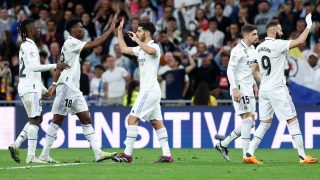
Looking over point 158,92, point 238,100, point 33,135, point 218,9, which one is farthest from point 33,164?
point 218,9

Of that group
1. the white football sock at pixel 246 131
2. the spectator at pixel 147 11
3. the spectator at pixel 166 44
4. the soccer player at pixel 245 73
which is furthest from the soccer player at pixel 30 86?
the spectator at pixel 147 11

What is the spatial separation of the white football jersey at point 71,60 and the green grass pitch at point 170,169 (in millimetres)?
1464

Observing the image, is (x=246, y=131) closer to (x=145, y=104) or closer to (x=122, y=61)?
(x=145, y=104)

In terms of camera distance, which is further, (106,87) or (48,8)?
(48,8)

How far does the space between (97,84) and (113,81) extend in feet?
1.54

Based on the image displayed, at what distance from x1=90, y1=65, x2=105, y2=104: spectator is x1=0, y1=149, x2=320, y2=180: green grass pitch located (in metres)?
6.75

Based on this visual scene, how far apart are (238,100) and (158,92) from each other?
4.70ft

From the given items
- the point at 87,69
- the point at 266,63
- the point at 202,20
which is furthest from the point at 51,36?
the point at 266,63

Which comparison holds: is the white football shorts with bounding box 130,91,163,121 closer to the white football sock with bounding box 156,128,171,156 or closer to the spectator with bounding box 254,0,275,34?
the white football sock with bounding box 156,128,171,156

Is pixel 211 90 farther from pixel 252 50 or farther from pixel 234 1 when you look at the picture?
pixel 252 50

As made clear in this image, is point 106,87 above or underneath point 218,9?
underneath

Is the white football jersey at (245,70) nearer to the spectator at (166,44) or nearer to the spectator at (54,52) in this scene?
the spectator at (166,44)

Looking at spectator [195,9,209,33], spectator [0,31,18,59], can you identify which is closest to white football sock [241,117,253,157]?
spectator [195,9,209,33]

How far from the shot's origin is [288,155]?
22.3 m
